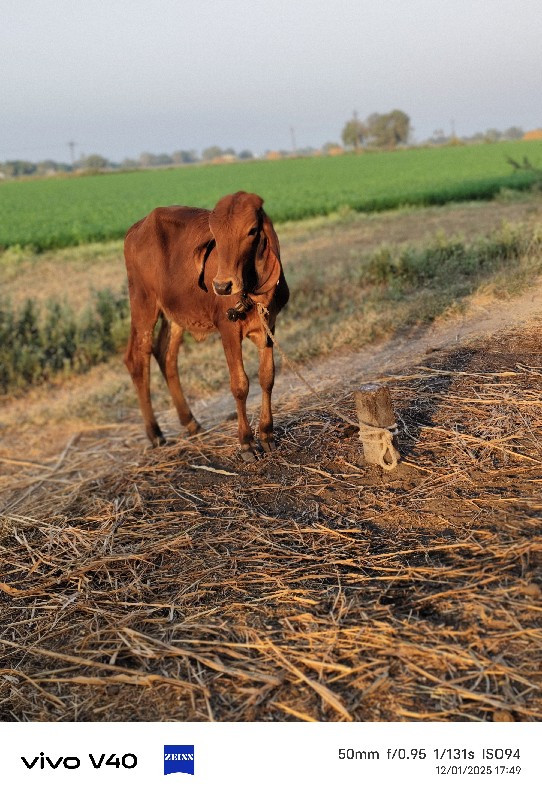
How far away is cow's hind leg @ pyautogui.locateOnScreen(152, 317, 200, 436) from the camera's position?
22.1 feet

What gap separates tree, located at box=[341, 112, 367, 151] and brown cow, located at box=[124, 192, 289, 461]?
229ft

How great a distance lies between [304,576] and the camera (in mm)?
3842

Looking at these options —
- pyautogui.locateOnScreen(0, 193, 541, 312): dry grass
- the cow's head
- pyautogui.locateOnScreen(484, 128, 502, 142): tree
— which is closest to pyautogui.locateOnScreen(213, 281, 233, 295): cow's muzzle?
the cow's head

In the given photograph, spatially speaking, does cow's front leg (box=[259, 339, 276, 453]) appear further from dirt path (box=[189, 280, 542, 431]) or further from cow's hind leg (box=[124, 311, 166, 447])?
cow's hind leg (box=[124, 311, 166, 447])

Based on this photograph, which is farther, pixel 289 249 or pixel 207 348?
pixel 289 249

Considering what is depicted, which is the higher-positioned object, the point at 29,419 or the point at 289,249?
the point at 289,249

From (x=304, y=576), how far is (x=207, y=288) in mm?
2360

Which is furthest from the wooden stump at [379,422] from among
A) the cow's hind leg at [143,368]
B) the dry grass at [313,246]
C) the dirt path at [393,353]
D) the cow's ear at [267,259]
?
the dry grass at [313,246]

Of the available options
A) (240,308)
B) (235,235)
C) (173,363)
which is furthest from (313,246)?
(235,235)

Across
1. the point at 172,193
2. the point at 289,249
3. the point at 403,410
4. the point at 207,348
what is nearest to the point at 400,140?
the point at 172,193

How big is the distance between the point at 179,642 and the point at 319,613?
23.9 inches

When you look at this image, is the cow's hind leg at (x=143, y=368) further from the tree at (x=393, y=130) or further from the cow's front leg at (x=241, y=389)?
the tree at (x=393, y=130)

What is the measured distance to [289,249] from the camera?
16266mm

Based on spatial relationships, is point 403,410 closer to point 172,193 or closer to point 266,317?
point 266,317
